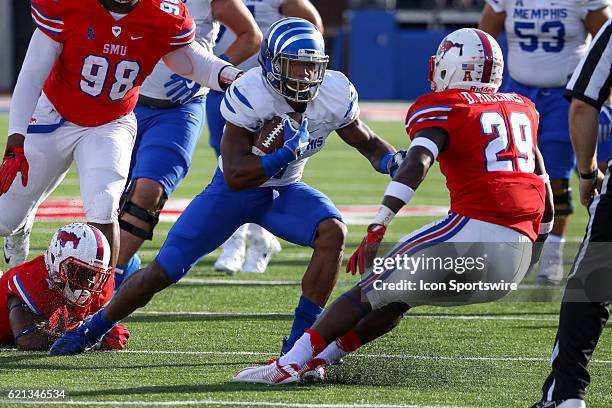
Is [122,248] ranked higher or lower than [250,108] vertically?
lower

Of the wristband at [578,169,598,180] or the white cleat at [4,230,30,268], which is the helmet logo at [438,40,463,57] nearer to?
the wristband at [578,169,598,180]

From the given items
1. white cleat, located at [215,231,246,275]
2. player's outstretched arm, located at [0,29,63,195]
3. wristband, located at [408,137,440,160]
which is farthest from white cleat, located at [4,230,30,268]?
wristband, located at [408,137,440,160]

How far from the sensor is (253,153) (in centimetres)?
458

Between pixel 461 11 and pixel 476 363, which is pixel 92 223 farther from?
pixel 461 11

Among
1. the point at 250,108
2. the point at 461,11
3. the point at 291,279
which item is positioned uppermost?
the point at 250,108

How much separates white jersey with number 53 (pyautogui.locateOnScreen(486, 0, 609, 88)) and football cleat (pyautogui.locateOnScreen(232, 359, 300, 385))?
11.0ft

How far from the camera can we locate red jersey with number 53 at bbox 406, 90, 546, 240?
13.7 feet

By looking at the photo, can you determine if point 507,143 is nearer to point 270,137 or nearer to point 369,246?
point 369,246

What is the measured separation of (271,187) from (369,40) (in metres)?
18.5

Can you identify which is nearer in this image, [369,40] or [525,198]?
[525,198]

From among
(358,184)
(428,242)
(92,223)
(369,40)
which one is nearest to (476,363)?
(428,242)

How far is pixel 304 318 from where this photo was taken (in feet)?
15.0

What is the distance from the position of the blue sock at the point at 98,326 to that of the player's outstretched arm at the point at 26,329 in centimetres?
21

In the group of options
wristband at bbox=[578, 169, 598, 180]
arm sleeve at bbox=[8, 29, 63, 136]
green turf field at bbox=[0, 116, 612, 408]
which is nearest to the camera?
green turf field at bbox=[0, 116, 612, 408]
